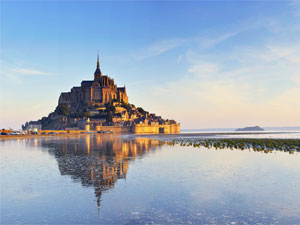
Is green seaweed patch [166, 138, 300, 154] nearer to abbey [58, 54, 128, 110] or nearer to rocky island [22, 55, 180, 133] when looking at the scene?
rocky island [22, 55, 180, 133]


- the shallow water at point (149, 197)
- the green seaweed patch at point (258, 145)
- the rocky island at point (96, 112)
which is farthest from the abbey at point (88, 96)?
the shallow water at point (149, 197)

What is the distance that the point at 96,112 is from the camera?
17212 centimetres

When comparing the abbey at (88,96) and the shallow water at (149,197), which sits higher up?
the abbey at (88,96)

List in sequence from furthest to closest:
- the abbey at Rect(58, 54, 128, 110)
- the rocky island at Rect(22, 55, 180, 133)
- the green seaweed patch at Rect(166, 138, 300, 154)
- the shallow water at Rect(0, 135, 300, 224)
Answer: the abbey at Rect(58, 54, 128, 110)
the rocky island at Rect(22, 55, 180, 133)
the green seaweed patch at Rect(166, 138, 300, 154)
the shallow water at Rect(0, 135, 300, 224)

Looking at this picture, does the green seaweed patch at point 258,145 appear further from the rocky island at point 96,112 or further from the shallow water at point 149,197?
the rocky island at point 96,112

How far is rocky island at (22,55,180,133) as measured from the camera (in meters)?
161

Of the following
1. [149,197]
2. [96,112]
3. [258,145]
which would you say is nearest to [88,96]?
[96,112]

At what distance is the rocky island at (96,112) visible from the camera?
161125 millimetres

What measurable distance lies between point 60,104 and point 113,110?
36.4 metres

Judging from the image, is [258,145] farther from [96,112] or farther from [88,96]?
Answer: [88,96]

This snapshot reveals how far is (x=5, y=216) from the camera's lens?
9.76 meters

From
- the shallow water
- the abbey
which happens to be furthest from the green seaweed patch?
the abbey

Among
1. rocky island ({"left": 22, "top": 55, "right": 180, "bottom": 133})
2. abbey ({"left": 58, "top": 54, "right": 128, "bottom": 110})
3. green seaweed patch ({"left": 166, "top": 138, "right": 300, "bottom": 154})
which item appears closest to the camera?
green seaweed patch ({"left": 166, "top": 138, "right": 300, "bottom": 154})

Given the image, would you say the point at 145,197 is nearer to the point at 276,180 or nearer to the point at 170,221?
the point at 170,221
